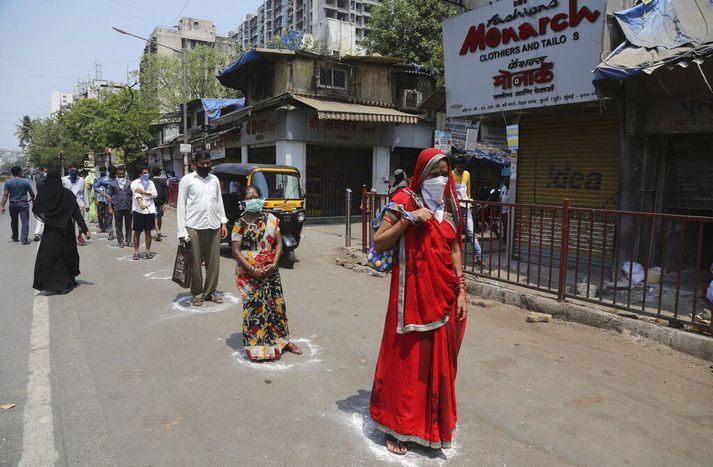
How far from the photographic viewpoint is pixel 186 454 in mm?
2992

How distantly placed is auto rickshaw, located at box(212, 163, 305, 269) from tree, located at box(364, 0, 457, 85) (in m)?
14.4

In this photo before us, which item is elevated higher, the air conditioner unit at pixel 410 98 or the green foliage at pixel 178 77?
the green foliage at pixel 178 77

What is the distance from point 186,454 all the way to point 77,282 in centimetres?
589

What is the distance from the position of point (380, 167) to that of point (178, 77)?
24.5 metres

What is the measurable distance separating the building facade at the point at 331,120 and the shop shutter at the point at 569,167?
828cm

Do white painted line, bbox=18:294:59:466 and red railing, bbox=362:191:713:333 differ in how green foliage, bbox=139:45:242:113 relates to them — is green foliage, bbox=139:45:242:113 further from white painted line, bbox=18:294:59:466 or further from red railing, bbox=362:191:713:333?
white painted line, bbox=18:294:59:466

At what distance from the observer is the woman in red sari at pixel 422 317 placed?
9.79 feet

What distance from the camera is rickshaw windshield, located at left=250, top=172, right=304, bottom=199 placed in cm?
1008

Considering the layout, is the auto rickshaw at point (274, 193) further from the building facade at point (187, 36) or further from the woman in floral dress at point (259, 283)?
the building facade at point (187, 36)

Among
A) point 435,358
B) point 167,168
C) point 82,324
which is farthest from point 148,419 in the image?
point 167,168

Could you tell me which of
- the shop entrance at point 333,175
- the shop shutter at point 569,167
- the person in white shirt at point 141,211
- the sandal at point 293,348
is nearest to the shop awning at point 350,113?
the shop entrance at point 333,175

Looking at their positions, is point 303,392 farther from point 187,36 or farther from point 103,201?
point 187,36

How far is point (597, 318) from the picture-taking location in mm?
5773

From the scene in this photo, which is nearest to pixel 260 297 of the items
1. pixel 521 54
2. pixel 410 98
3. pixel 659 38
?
pixel 659 38
